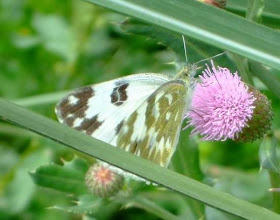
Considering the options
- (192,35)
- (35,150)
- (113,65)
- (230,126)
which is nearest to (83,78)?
(113,65)

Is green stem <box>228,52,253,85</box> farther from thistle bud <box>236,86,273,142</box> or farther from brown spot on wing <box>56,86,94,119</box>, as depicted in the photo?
brown spot on wing <box>56,86,94,119</box>

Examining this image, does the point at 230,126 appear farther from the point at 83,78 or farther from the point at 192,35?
the point at 83,78

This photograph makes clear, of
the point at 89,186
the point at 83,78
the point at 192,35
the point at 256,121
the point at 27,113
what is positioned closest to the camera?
the point at 27,113

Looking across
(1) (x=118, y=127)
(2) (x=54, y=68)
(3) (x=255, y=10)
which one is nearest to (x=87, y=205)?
(1) (x=118, y=127)

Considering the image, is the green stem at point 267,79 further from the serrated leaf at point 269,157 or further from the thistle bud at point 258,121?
the serrated leaf at point 269,157

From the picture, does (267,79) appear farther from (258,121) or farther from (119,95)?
(119,95)

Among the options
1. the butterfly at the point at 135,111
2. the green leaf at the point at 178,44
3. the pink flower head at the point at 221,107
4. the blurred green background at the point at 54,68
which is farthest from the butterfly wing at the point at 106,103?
the blurred green background at the point at 54,68
